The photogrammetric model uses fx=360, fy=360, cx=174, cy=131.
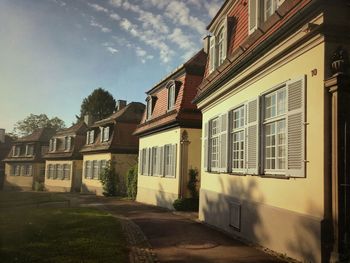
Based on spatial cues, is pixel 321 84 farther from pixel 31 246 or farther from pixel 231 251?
pixel 31 246

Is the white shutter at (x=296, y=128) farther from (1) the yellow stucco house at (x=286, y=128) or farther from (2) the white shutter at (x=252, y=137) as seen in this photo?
(2) the white shutter at (x=252, y=137)

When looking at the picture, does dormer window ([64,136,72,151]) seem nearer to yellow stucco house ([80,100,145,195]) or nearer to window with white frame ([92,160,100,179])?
yellow stucco house ([80,100,145,195])

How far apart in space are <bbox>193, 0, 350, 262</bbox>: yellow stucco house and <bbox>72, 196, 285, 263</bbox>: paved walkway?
558 millimetres

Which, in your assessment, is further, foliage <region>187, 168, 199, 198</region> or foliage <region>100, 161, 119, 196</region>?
foliage <region>100, 161, 119, 196</region>

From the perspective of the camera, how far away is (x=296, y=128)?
7062 millimetres

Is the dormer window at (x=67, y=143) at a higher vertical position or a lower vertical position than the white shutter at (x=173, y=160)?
higher

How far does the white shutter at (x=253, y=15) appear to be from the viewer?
30.6 ft

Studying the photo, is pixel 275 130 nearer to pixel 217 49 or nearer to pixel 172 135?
pixel 217 49

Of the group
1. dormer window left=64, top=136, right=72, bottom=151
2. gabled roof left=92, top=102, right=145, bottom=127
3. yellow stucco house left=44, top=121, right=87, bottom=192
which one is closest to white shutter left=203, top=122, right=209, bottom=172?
gabled roof left=92, top=102, right=145, bottom=127

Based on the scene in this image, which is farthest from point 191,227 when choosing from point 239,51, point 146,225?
point 239,51

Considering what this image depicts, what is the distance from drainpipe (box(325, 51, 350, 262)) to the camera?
602cm

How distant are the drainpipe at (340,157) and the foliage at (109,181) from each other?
944 inches

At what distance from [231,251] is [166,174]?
10.7 m

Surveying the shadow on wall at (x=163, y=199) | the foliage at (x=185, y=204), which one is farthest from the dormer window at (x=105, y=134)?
the foliage at (x=185, y=204)
